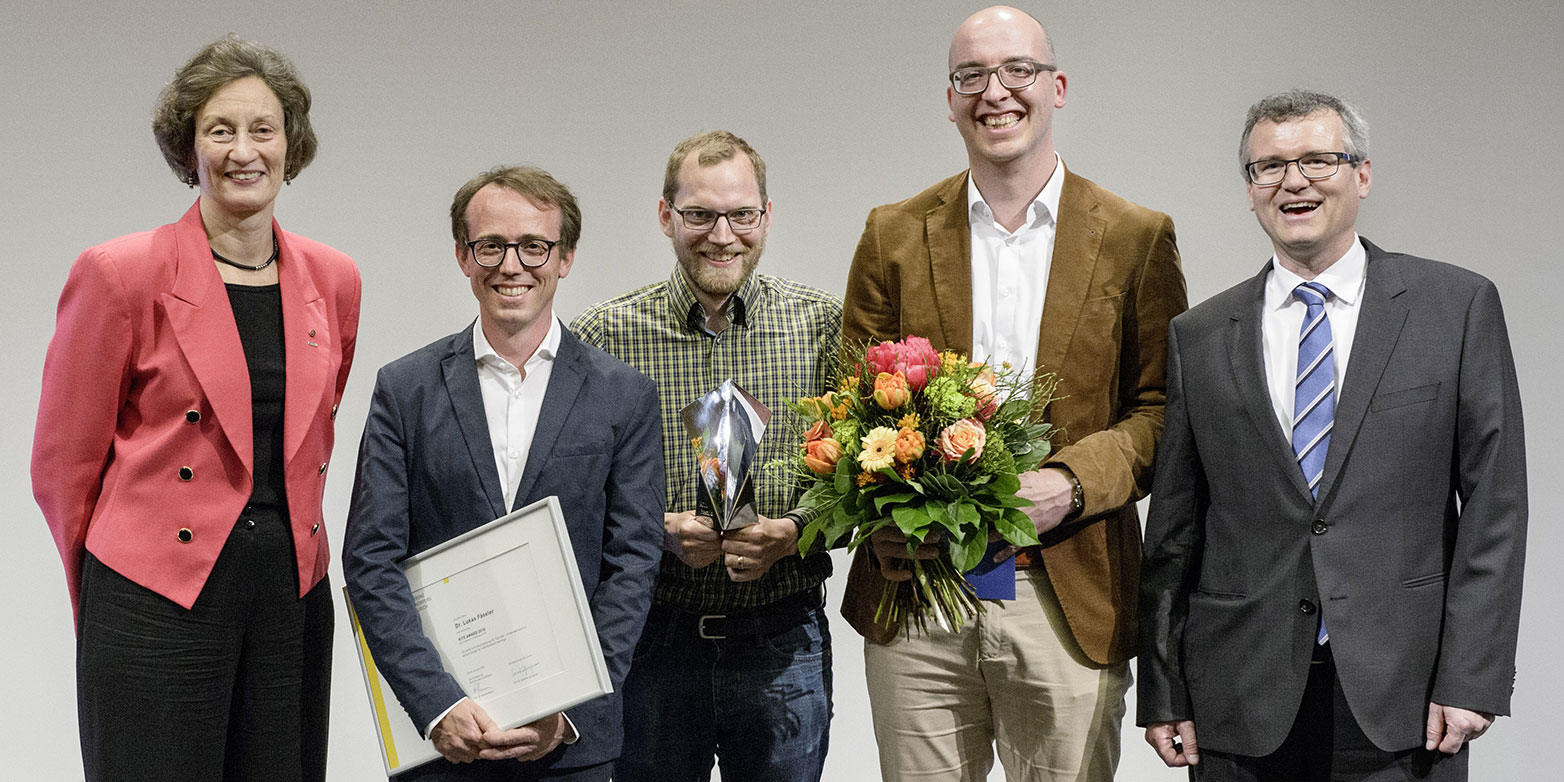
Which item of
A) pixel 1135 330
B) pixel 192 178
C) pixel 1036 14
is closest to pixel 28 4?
pixel 192 178

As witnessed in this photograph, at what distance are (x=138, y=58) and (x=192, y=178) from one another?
1.86 metres

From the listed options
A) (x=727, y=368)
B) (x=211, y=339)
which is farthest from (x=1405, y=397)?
(x=211, y=339)

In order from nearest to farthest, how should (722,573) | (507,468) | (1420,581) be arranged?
(1420,581) < (507,468) < (722,573)

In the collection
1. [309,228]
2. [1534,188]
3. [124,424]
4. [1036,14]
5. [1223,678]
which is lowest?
[1223,678]

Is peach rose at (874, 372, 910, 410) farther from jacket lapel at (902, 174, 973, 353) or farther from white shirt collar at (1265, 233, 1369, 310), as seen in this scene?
white shirt collar at (1265, 233, 1369, 310)

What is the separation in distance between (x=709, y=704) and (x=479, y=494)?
0.79 meters

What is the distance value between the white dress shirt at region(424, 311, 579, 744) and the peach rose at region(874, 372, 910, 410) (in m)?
0.65

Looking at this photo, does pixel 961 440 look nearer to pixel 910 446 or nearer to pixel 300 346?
pixel 910 446

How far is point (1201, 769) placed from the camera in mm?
2316

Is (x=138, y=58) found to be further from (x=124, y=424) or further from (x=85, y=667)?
(x=85, y=667)

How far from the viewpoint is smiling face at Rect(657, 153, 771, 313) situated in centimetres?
269

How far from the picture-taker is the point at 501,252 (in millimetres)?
2354

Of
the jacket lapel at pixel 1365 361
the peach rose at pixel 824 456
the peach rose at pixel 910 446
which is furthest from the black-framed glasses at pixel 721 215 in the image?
the jacket lapel at pixel 1365 361

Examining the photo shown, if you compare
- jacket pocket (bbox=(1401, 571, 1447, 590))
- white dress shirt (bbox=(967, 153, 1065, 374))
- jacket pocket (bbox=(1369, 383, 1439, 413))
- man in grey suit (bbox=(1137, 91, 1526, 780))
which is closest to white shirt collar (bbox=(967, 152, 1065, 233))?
white dress shirt (bbox=(967, 153, 1065, 374))
